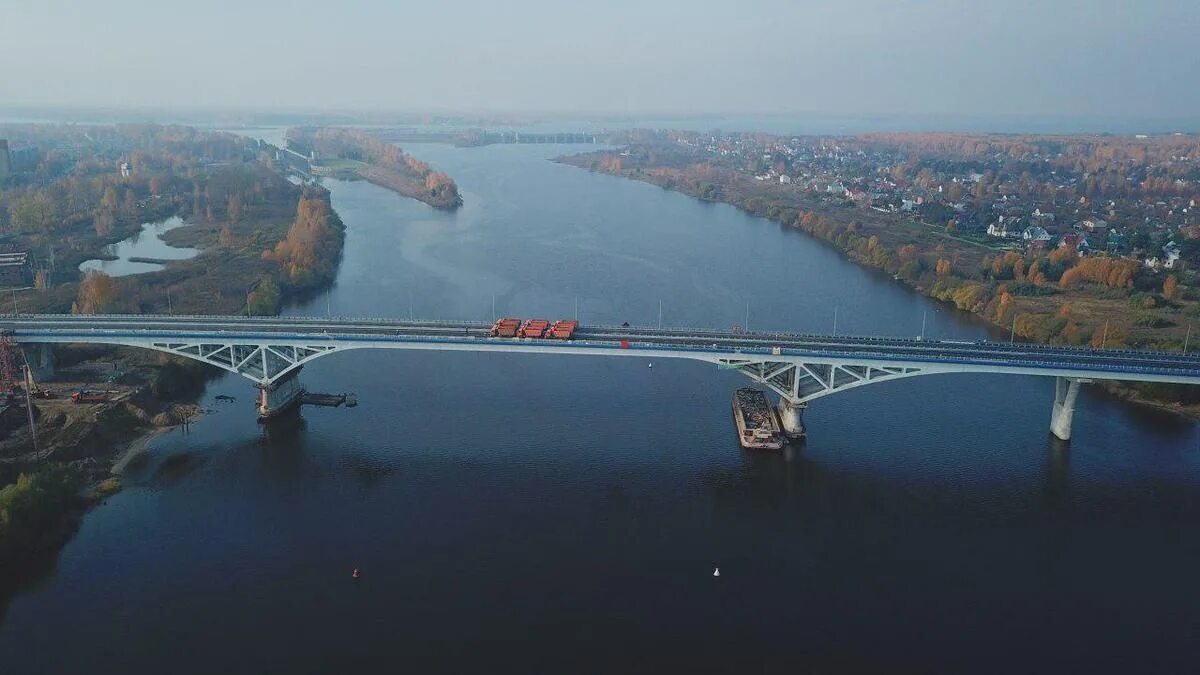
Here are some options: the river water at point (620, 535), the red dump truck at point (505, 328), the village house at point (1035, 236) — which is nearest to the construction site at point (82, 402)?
the river water at point (620, 535)

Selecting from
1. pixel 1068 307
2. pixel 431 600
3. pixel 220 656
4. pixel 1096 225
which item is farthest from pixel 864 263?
pixel 220 656

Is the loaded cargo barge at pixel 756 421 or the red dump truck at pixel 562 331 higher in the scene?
the red dump truck at pixel 562 331

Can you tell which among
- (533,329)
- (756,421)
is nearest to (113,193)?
(533,329)

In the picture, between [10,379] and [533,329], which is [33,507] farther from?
[533,329]

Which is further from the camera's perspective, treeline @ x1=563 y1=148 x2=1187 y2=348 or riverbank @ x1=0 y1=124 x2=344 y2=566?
treeline @ x1=563 y1=148 x2=1187 y2=348

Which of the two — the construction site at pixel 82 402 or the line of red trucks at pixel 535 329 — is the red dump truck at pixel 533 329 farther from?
the construction site at pixel 82 402

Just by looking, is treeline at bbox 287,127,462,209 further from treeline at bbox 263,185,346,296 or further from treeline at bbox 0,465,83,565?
treeline at bbox 0,465,83,565

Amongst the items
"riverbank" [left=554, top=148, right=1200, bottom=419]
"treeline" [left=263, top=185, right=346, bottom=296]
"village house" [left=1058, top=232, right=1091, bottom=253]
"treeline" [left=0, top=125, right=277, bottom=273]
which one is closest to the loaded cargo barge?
"riverbank" [left=554, top=148, right=1200, bottom=419]
